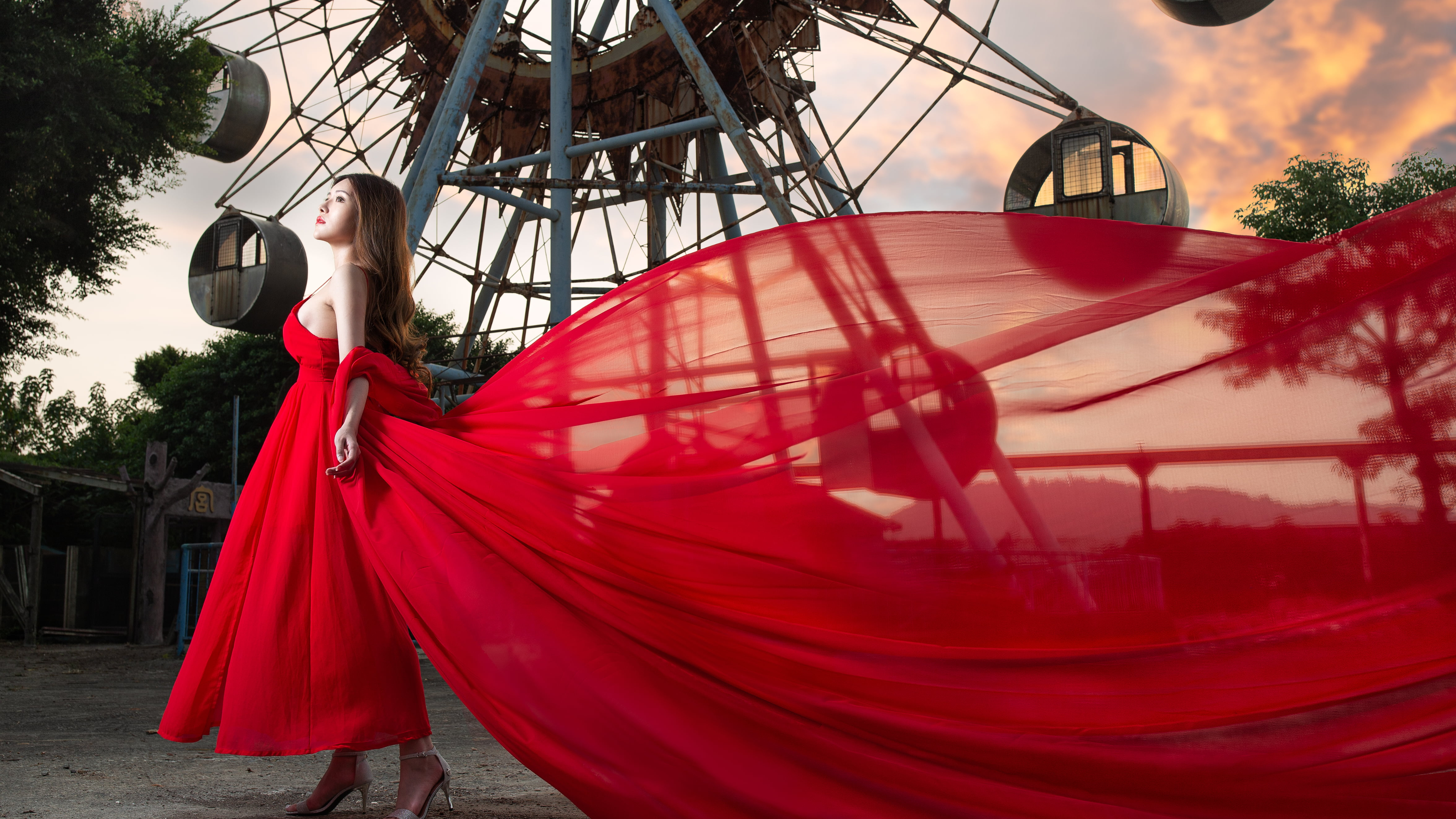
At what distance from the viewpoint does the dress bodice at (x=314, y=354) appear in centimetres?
268

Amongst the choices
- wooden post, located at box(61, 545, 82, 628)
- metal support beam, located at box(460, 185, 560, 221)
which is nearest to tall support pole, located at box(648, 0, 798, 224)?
metal support beam, located at box(460, 185, 560, 221)

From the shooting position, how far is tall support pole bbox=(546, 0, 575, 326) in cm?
847

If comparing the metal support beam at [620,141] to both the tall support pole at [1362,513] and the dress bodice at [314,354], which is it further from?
the tall support pole at [1362,513]

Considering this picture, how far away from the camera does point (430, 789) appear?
247cm

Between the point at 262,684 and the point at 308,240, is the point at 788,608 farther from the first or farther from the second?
the point at 308,240

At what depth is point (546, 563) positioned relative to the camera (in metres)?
2.40

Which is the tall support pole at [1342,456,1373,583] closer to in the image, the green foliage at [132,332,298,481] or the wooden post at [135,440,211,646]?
the wooden post at [135,440,211,646]

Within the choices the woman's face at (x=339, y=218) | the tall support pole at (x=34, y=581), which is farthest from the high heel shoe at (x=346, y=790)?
the tall support pole at (x=34, y=581)

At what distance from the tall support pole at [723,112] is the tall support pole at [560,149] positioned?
84cm

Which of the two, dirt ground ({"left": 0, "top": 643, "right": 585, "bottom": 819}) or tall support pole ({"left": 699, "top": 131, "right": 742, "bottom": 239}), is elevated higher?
tall support pole ({"left": 699, "top": 131, "right": 742, "bottom": 239})

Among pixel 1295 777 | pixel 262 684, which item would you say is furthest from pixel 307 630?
pixel 1295 777

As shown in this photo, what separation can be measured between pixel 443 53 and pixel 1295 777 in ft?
38.6

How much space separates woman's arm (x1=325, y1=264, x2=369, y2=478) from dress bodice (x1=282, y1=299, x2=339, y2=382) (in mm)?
45

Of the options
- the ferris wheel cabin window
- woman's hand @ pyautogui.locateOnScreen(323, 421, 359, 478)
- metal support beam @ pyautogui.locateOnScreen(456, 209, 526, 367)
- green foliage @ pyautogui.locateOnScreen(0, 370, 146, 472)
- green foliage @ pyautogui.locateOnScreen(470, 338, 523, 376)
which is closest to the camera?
woman's hand @ pyautogui.locateOnScreen(323, 421, 359, 478)
